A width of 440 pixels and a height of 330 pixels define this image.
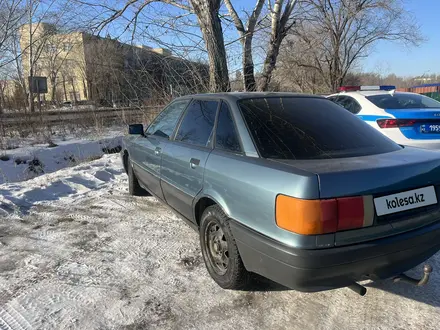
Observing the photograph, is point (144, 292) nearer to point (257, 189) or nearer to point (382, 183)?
point (257, 189)

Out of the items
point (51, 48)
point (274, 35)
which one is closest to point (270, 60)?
point (274, 35)

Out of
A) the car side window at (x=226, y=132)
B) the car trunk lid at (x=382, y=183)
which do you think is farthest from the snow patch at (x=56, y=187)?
the car trunk lid at (x=382, y=183)

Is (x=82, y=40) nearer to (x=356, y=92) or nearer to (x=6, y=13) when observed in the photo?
(x=356, y=92)

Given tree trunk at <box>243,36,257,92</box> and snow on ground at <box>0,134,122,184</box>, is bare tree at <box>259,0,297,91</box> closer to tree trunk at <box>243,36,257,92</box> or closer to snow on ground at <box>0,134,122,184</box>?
tree trunk at <box>243,36,257,92</box>

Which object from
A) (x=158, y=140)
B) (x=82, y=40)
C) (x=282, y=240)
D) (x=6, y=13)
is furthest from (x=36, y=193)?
(x=6, y=13)

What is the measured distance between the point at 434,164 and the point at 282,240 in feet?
4.09

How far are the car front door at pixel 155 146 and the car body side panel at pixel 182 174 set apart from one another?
0.21 metres

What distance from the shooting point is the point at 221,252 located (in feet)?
9.48

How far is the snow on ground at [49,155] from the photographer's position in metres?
9.53

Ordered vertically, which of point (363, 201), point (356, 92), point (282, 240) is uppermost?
point (356, 92)

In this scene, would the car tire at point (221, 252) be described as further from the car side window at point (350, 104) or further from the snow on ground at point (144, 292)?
the car side window at point (350, 104)

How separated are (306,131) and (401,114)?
145 inches

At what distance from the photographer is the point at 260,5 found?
9906 mm

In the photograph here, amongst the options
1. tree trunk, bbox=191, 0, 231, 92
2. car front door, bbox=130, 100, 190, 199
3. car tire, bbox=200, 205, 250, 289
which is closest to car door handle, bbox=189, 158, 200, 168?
car tire, bbox=200, 205, 250, 289
